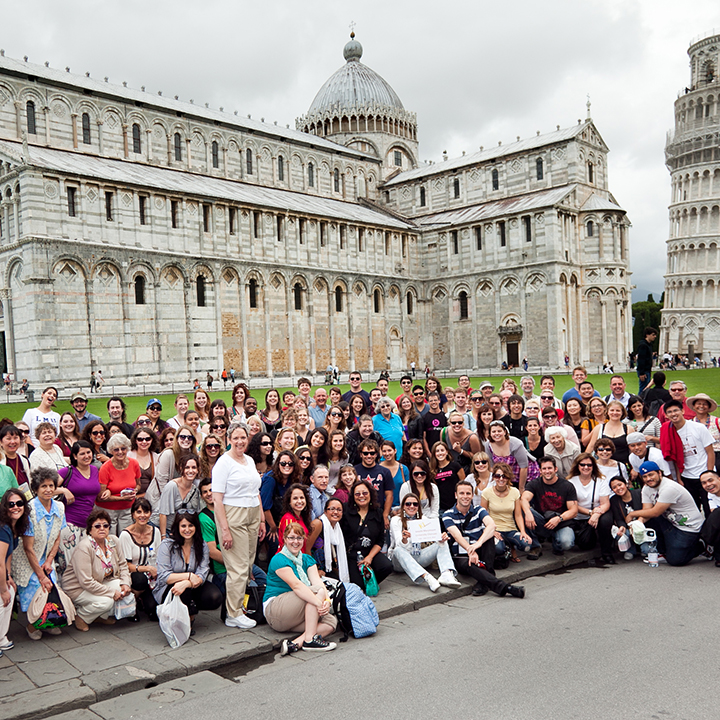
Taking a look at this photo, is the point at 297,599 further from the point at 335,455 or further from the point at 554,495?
the point at 554,495

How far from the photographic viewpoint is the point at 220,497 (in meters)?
6.95

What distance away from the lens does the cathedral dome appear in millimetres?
59719

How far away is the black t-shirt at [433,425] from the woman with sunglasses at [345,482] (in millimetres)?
2905

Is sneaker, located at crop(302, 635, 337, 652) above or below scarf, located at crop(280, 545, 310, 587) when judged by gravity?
below

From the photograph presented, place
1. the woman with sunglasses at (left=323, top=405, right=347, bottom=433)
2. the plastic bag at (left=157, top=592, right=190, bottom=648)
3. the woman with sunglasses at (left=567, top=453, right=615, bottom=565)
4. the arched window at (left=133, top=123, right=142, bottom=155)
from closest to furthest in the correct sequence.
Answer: the plastic bag at (left=157, top=592, right=190, bottom=648)
the woman with sunglasses at (left=567, top=453, right=615, bottom=565)
the woman with sunglasses at (left=323, top=405, right=347, bottom=433)
the arched window at (left=133, top=123, right=142, bottom=155)

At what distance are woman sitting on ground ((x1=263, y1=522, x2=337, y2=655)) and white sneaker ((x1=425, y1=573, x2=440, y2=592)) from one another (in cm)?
151

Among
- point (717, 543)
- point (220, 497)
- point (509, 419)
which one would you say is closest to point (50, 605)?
point (220, 497)

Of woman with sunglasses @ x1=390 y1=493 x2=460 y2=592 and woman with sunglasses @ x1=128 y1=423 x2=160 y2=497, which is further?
woman with sunglasses @ x1=128 y1=423 x2=160 y2=497

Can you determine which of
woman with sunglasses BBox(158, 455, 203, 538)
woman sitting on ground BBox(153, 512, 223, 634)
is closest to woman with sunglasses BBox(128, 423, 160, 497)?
woman with sunglasses BBox(158, 455, 203, 538)

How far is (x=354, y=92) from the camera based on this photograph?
59875mm

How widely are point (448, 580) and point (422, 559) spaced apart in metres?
0.42

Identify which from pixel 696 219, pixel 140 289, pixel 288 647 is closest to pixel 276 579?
pixel 288 647

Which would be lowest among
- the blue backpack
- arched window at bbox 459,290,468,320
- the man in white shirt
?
the blue backpack

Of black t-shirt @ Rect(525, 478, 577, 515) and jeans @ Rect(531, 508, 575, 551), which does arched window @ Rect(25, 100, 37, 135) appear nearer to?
black t-shirt @ Rect(525, 478, 577, 515)
